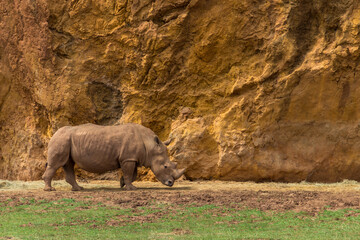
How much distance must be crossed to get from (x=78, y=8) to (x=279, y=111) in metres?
6.12

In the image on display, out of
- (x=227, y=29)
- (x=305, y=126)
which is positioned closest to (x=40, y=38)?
(x=227, y=29)

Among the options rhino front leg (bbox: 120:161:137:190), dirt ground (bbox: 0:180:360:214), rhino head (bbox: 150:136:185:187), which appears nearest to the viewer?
dirt ground (bbox: 0:180:360:214)

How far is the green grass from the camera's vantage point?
7297 millimetres

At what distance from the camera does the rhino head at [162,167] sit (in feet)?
40.8

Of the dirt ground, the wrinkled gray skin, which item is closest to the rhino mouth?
the wrinkled gray skin

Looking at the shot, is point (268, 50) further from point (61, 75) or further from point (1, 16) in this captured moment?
point (1, 16)

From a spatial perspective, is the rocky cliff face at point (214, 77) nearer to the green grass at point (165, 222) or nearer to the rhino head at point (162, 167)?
the rhino head at point (162, 167)

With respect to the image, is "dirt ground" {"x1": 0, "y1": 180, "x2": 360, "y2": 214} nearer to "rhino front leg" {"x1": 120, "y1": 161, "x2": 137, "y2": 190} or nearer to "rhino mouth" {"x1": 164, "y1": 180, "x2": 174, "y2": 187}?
"rhino mouth" {"x1": 164, "y1": 180, "x2": 174, "y2": 187}

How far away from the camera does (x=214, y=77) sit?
48.9 ft

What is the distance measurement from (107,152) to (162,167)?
1.28m

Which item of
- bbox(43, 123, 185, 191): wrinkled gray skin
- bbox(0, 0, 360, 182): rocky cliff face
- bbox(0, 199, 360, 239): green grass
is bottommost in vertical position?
bbox(0, 199, 360, 239): green grass

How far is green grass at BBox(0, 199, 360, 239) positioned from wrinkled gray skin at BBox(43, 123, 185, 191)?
2.73m

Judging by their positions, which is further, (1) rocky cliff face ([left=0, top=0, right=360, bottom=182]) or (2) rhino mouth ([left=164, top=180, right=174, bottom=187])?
(1) rocky cliff face ([left=0, top=0, right=360, bottom=182])

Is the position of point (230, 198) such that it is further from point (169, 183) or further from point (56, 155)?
point (56, 155)
